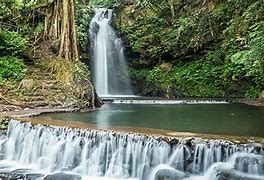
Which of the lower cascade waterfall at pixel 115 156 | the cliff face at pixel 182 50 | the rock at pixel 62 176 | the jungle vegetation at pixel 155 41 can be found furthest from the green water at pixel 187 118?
the cliff face at pixel 182 50

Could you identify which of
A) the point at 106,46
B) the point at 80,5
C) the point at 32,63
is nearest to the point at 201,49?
the point at 106,46

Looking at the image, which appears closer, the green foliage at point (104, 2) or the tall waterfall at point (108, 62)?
the tall waterfall at point (108, 62)

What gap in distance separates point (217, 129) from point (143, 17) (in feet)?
47.0

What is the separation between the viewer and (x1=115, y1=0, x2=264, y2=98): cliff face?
18.3m

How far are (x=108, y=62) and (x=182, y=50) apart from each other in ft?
13.5

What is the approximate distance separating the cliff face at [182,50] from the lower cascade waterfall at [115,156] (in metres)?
9.62

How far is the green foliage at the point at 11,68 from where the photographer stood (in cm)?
1308

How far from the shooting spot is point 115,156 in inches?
314

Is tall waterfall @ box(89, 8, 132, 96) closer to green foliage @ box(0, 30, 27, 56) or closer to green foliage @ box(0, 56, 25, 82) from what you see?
green foliage @ box(0, 30, 27, 56)

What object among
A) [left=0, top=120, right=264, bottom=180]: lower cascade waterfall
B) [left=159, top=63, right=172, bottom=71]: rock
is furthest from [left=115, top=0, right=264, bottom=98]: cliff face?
[left=0, top=120, right=264, bottom=180]: lower cascade waterfall

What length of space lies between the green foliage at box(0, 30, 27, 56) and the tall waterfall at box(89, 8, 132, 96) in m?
6.72

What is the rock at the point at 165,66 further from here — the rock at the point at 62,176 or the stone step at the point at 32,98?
the rock at the point at 62,176

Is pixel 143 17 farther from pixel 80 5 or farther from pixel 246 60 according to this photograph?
pixel 246 60

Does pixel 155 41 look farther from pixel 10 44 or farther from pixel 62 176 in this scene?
pixel 62 176
